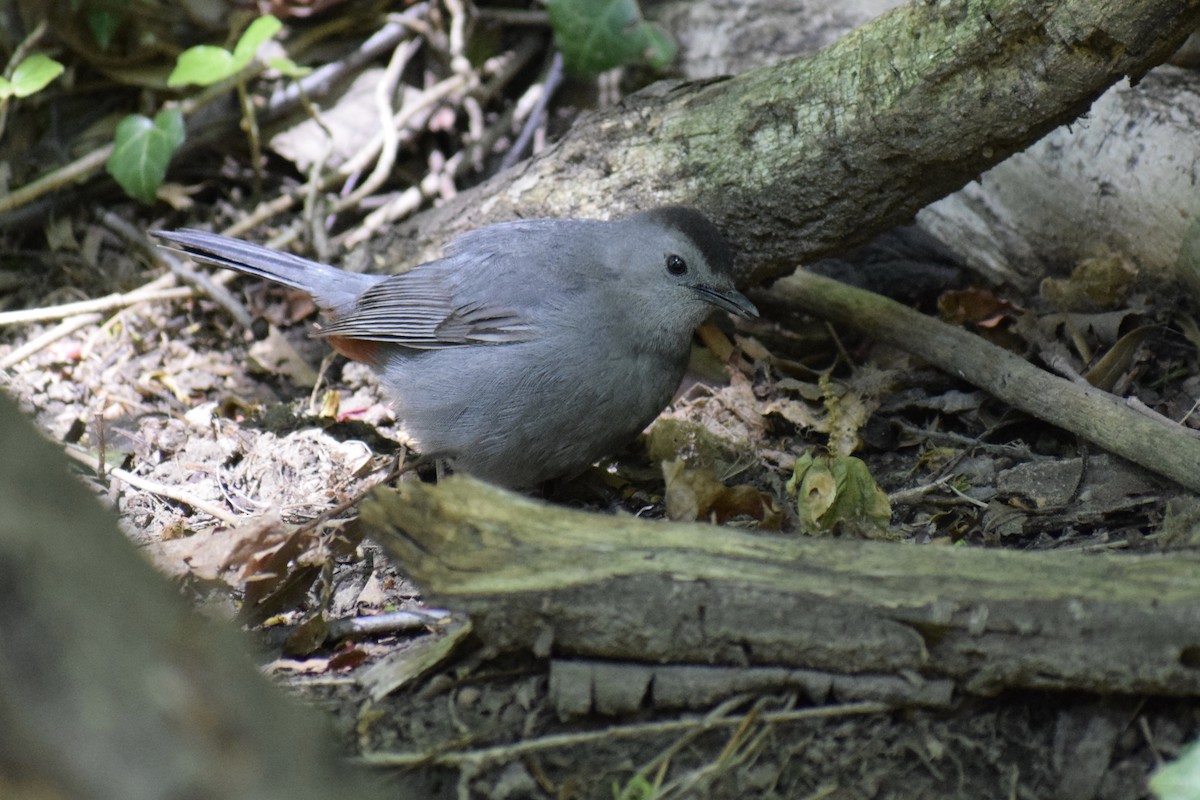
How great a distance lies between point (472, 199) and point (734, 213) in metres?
1.28

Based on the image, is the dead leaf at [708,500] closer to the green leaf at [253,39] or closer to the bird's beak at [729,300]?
the bird's beak at [729,300]

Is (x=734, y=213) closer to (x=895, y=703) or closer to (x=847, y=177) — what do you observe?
(x=847, y=177)

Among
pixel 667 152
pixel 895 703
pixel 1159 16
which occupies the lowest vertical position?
pixel 895 703

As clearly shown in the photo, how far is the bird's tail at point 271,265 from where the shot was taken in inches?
182

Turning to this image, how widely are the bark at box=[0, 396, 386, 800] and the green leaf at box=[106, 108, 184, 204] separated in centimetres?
384

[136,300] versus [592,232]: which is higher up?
[592,232]

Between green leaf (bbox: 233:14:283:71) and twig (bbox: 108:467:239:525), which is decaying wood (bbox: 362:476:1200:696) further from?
green leaf (bbox: 233:14:283:71)

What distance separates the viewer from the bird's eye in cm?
399

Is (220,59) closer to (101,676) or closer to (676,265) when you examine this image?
(676,265)

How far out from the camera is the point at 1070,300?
14.3ft

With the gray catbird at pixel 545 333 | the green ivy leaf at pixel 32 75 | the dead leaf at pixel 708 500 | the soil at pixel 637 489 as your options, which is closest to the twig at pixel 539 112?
the soil at pixel 637 489

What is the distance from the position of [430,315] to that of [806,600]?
92.2 inches

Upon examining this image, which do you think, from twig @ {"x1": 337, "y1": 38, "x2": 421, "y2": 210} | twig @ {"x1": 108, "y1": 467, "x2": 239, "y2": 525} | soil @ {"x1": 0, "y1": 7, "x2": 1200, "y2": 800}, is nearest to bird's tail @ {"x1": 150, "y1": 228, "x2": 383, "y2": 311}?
soil @ {"x1": 0, "y1": 7, "x2": 1200, "y2": 800}

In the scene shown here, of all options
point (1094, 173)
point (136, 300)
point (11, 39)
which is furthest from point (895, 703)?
point (11, 39)
